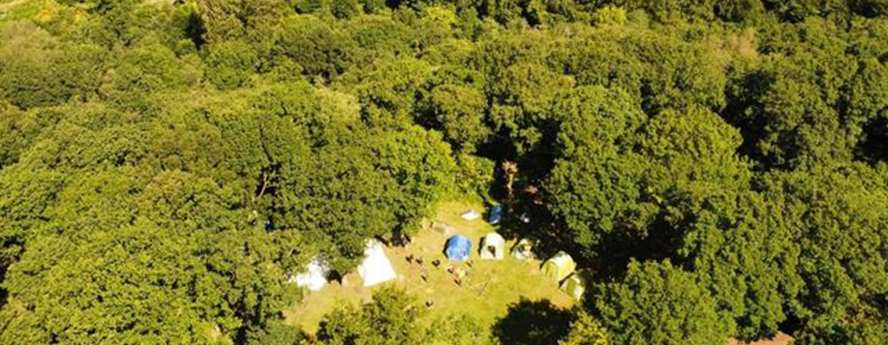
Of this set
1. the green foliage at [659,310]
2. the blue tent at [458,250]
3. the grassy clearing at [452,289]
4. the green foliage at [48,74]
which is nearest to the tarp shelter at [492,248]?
the grassy clearing at [452,289]

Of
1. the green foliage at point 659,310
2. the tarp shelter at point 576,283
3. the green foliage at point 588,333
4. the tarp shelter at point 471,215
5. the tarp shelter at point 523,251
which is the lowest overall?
the tarp shelter at point 471,215

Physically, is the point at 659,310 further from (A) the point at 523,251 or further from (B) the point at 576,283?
(A) the point at 523,251

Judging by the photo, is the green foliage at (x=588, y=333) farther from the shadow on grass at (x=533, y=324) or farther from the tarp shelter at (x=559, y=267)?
the tarp shelter at (x=559, y=267)

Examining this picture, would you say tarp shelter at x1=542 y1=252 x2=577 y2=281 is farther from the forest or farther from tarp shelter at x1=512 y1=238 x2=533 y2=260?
tarp shelter at x1=512 y1=238 x2=533 y2=260

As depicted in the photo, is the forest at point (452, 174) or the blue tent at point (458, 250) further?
the blue tent at point (458, 250)

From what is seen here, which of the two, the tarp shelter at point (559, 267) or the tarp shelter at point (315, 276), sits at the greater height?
the tarp shelter at point (559, 267)
